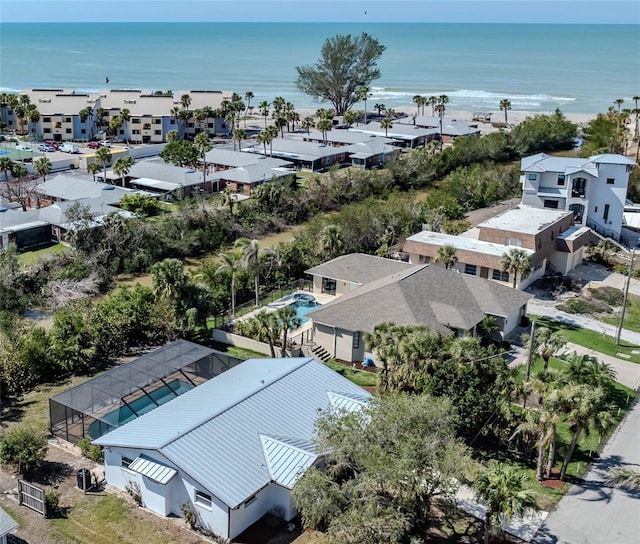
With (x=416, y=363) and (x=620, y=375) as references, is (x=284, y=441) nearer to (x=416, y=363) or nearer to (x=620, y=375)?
(x=416, y=363)

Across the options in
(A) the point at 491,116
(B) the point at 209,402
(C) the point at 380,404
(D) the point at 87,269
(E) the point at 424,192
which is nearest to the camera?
(C) the point at 380,404

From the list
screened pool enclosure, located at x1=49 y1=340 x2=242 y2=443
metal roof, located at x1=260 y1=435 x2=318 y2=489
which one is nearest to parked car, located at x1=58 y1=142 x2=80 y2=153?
screened pool enclosure, located at x1=49 y1=340 x2=242 y2=443

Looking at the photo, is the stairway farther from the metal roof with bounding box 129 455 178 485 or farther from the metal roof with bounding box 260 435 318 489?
the metal roof with bounding box 129 455 178 485

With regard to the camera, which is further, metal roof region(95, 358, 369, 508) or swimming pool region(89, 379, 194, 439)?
swimming pool region(89, 379, 194, 439)

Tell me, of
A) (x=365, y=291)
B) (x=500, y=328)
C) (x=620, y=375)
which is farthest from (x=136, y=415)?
(x=620, y=375)

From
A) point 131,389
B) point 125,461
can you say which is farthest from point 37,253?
point 125,461
